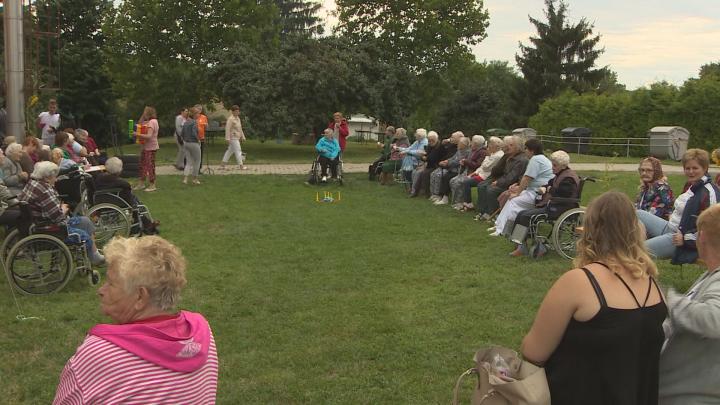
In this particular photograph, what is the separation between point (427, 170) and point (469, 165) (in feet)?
4.91

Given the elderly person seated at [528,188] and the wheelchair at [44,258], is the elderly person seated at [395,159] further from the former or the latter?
the wheelchair at [44,258]

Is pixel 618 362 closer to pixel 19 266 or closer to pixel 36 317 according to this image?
pixel 36 317

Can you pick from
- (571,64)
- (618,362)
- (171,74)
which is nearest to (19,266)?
(618,362)

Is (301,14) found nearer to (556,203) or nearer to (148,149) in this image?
(148,149)

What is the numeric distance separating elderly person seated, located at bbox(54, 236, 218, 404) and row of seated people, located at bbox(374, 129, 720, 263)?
4.88 metres

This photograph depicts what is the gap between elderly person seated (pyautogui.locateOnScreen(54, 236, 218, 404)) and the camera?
195 centimetres

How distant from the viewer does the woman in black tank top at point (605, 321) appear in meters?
2.31

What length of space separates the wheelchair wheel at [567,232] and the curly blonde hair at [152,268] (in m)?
6.03

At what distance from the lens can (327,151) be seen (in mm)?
14469

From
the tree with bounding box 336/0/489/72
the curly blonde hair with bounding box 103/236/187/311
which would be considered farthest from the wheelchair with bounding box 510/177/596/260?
the tree with bounding box 336/0/489/72

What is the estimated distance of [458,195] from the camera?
11.5m

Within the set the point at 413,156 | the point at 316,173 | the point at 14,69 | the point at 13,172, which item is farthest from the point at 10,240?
the point at 413,156

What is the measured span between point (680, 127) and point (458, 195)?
18.0 m

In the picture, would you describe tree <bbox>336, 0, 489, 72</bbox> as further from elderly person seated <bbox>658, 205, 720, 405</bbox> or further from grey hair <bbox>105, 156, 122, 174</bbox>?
elderly person seated <bbox>658, 205, 720, 405</bbox>
